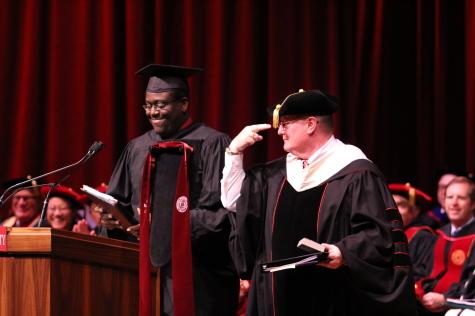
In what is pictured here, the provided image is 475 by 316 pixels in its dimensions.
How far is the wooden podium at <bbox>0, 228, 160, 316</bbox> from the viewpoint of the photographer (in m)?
3.47

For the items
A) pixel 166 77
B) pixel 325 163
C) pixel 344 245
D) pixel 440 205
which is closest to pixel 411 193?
pixel 440 205

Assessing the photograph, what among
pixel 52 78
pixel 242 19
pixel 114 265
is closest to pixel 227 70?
pixel 242 19

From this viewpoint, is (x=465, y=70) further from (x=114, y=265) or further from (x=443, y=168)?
(x=114, y=265)

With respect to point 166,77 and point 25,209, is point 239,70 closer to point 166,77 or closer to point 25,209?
point 25,209

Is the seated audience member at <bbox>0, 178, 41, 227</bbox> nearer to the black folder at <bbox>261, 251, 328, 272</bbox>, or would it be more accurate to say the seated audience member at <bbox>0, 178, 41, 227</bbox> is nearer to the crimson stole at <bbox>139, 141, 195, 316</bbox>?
the crimson stole at <bbox>139, 141, 195, 316</bbox>

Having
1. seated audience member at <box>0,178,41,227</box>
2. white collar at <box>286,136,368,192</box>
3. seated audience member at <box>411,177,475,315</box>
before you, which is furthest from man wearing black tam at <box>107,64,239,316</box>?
seated audience member at <box>0,178,41,227</box>

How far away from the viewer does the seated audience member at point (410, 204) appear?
7151mm

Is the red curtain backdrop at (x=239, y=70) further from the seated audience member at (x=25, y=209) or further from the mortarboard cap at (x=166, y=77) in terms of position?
the mortarboard cap at (x=166, y=77)

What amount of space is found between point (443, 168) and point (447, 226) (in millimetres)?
463

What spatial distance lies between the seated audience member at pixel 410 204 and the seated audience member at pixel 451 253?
0.68 feet

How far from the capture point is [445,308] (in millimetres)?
6367

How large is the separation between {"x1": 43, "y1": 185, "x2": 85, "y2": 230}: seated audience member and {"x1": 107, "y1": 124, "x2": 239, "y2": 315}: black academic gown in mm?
2342

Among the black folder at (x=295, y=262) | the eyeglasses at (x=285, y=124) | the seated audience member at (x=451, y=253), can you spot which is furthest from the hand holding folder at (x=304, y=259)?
the seated audience member at (x=451, y=253)

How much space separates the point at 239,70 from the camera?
25.3 feet
